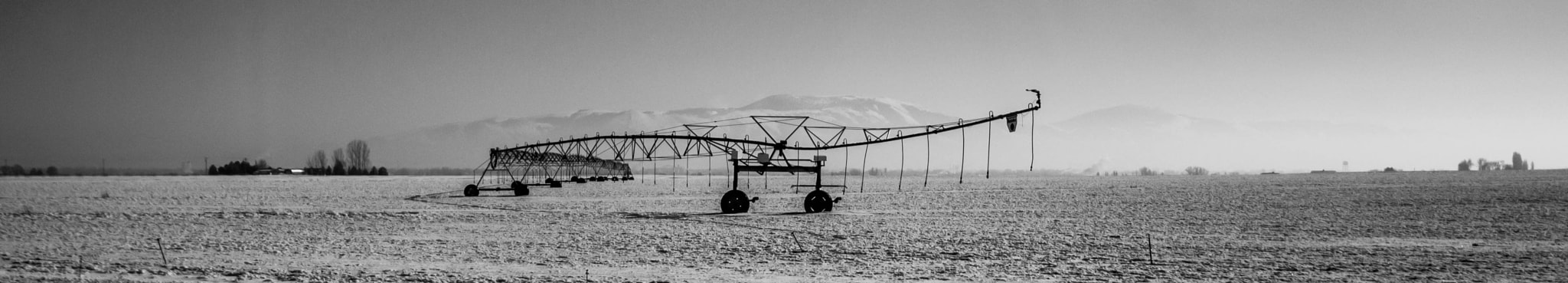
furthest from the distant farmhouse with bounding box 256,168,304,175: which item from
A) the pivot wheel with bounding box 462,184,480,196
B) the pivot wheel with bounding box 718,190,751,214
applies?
the pivot wheel with bounding box 718,190,751,214

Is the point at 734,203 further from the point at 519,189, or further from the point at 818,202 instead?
the point at 519,189

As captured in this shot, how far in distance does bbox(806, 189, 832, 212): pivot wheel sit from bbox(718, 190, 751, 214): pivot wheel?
2031mm

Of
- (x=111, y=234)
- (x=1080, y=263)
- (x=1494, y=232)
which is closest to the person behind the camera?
(x=1080, y=263)

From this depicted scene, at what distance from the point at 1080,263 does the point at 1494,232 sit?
13.5 m

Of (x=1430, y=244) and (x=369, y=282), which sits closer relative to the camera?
(x=369, y=282)

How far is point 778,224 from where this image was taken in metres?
23.5

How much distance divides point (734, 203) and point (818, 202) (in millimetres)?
2583

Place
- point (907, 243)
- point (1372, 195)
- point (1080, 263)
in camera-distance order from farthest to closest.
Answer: point (1372, 195) < point (907, 243) < point (1080, 263)

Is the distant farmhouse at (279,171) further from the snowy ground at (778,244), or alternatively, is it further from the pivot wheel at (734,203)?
the pivot wheel at (734,203)

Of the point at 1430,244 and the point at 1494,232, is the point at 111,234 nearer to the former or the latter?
the point at 1430,244

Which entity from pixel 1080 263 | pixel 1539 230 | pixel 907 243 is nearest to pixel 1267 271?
pixel 1080 263

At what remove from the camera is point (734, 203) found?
2886cm

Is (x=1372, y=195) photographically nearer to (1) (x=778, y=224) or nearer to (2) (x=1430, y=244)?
(2) (x=1430, y=244)

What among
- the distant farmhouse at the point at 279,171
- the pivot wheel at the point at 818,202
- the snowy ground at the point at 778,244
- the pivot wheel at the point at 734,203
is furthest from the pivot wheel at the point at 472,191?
the distant farmhouse at the point at 279,171
